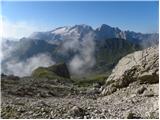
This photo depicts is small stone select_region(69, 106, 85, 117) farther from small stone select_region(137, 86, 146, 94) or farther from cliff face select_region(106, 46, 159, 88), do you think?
cliff face select_region(106, 46, 159, 88)

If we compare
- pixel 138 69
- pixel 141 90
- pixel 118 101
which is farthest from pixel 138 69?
pixel 118 101

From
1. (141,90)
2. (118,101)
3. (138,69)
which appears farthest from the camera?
(138,69)

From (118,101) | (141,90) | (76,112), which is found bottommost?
(118,101)

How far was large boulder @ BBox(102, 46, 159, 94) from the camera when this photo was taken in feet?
88.8

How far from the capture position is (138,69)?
2781 cm

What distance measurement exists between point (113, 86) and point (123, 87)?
94 centimetres

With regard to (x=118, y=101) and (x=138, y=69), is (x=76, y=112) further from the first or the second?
(x=138, y=69)

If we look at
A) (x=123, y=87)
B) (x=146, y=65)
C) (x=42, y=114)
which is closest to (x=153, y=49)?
(x=146, y=65)

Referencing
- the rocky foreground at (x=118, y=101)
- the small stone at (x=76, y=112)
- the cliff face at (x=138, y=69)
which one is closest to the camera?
the small stone at (x=76, y=112)

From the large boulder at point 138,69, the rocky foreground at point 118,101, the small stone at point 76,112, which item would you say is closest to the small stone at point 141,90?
the rocky foreground at point 118,101

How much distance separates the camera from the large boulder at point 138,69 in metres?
27.1

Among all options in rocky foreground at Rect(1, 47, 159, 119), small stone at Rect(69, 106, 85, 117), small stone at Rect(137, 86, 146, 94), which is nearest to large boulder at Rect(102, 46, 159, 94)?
rocky foreground at Rect(1, 47, 159, 119)

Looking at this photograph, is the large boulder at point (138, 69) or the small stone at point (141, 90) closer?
→ the small stone at point (141, 90)

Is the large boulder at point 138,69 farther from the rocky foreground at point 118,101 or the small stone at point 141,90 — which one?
the small stone at point 141,90
